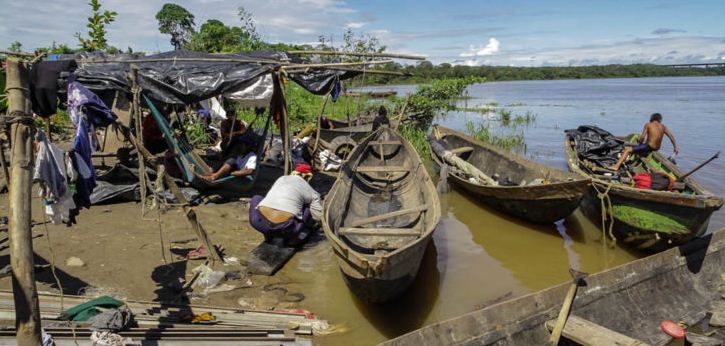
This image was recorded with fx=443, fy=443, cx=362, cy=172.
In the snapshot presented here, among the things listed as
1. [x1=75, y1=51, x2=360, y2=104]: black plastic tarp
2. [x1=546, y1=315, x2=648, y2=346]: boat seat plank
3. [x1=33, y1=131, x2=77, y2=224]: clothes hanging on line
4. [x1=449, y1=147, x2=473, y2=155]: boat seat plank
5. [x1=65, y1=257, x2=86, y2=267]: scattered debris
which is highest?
[x1=75, y1=51, x2=360, y2=104]: black plastic tarp

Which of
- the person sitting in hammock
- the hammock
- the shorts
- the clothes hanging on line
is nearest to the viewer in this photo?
the clothes hanging on line

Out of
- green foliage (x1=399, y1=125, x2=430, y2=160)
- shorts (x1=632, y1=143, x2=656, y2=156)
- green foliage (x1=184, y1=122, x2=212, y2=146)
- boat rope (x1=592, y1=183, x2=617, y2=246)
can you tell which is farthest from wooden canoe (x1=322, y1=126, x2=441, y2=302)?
green foliage (x1=184, y1=122, x2=212, y2=146)

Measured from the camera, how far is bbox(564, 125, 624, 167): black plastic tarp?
8.34 m

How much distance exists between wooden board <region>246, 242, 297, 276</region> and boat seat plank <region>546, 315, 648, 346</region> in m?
2.93

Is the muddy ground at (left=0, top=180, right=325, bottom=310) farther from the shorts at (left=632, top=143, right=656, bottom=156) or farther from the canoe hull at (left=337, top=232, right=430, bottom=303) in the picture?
the shorts at (left=632, top=143, right=656, bottom=156)

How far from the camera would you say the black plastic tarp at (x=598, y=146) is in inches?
328

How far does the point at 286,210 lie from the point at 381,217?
1171mm

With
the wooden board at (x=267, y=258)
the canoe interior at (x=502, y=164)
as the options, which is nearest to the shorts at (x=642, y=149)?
the canoe interior at (x=502, y=164)

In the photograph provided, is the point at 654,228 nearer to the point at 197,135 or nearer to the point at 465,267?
the point at 465,267

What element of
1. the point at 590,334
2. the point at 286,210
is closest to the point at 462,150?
the point at 286,210

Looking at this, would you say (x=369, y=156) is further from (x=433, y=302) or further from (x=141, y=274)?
(x=141, y=274)

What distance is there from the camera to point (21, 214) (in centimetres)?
235

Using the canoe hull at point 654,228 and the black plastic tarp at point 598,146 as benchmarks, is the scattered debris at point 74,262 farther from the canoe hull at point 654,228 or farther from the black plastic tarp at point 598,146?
the black plastic tarp at point 598,146

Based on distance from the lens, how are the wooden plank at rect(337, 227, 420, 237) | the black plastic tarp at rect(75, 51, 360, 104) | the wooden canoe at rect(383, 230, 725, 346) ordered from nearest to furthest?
1. the wooden canoe at rect(383, 230, 725, 346)
2. the wooden plank at rect(337, 227, 420, 237)
3. the black plastic tarp at rect(75, 51, 360, 104)
